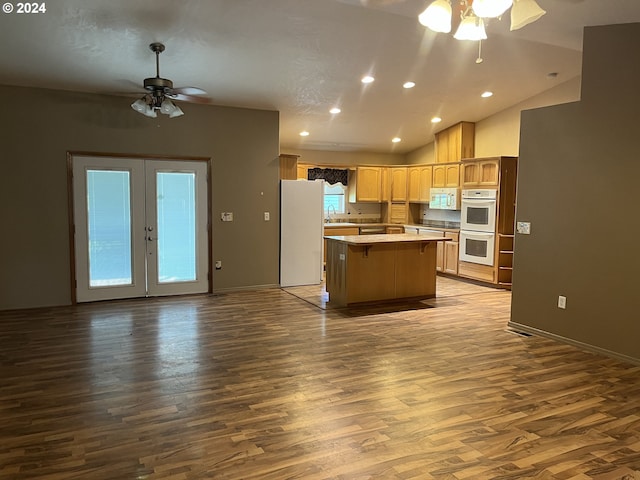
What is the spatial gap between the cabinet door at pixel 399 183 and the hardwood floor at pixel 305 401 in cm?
464

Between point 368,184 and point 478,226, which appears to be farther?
point 368,184

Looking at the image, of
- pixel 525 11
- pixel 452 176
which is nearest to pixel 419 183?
pixel 452 176

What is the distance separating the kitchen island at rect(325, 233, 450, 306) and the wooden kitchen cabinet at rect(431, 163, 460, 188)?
2.25 metres

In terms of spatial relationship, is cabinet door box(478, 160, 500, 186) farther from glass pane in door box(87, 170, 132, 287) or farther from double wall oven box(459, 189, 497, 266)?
glass pane in door box(87, 170, 132, 287)

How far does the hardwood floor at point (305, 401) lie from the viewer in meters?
2.48

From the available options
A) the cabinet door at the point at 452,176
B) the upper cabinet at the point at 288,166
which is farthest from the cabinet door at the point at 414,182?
the upper cabinet at the point at 288,166

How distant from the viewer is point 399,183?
378 inches

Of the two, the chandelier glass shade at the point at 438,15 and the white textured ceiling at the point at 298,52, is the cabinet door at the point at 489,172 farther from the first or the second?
the chandelier glass shade at the point at 438,15

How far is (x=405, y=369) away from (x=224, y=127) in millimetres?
4414

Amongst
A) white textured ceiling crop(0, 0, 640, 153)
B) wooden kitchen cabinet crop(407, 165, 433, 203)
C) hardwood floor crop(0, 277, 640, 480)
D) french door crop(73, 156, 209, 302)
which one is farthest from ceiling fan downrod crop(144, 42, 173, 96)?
wooden kitchen cabinet crop(407, 165, 433, 203)

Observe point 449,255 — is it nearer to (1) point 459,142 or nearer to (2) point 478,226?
(2) point 478,226

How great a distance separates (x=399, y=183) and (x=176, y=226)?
4910mm

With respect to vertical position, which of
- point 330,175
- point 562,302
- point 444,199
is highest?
point 330,175

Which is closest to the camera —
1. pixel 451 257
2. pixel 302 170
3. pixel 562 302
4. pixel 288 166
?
pixel 562 302
